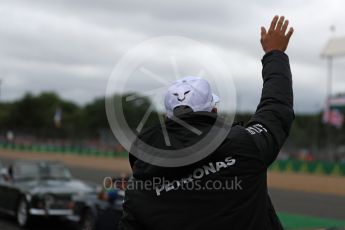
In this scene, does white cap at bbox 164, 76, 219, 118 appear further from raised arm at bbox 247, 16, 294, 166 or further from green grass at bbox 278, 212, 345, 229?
green grass at bbox 278, 212, 345, 229

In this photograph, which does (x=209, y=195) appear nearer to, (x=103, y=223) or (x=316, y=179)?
(x=103, y=223)

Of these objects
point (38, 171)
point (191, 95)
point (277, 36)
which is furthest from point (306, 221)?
point (191, 95)

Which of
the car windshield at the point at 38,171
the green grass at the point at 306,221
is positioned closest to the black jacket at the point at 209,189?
the green grass at the point at 306,221

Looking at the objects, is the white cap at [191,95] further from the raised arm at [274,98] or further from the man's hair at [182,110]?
the raised arm at [274,98]

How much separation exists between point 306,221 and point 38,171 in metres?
6.35

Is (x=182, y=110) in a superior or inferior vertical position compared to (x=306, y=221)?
superior

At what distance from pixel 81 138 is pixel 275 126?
66.2 m

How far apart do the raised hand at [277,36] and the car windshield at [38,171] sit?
12160 mm

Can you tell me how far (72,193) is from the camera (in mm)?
12711

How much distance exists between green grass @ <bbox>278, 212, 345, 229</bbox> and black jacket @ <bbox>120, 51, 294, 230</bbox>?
34.5 ft

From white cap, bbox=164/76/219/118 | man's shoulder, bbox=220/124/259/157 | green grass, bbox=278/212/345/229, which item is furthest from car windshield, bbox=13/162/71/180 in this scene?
man's shoulder, bbox=220/124/259/157

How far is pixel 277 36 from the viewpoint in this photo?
7.75 feet

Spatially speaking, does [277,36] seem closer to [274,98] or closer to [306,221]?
[274,98]

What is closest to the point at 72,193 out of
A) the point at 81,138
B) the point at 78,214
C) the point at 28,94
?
the point at 78,214
